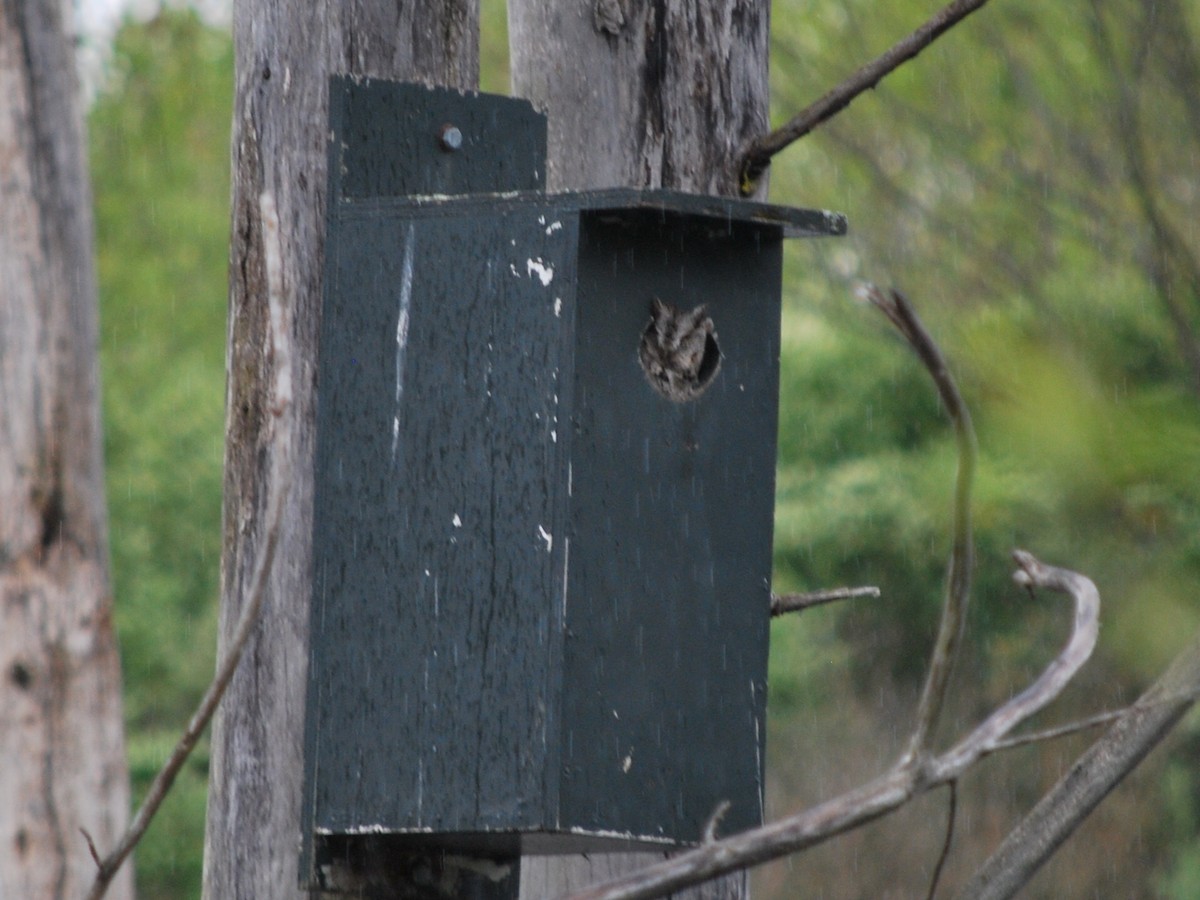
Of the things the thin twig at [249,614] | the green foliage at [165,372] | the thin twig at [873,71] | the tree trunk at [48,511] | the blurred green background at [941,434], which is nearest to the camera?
the thin twig at [249,614]

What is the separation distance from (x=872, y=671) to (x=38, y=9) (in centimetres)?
516

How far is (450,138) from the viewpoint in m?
2.15

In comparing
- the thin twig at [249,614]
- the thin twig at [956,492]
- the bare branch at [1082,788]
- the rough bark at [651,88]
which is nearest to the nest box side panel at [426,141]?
the rough bark at [651,88]

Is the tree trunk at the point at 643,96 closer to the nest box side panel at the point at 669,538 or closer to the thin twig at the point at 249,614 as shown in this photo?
the nest box side panel at the point at 669,538

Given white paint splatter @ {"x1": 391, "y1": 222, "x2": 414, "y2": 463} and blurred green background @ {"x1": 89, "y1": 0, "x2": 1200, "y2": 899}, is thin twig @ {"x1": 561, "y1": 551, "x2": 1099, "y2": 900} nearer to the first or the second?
white paint splatter @ {"x1": 391, "y1": 222, "x2": 414, "y2": 463}

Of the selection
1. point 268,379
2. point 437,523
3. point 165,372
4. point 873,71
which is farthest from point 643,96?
point 165,372

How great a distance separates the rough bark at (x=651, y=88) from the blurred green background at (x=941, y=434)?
2.02 feet

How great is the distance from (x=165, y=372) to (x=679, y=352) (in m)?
10.8

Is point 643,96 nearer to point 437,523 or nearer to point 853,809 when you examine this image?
point 437,523

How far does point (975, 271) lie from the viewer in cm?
719

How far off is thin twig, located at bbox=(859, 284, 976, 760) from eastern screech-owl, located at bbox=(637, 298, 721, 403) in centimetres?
83

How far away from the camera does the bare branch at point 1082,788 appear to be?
6.31ft

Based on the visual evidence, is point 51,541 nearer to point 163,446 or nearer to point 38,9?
point 38,9

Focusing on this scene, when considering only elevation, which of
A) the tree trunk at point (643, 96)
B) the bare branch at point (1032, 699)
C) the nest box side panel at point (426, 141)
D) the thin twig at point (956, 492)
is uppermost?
the tree trunk at point (643, 96)
